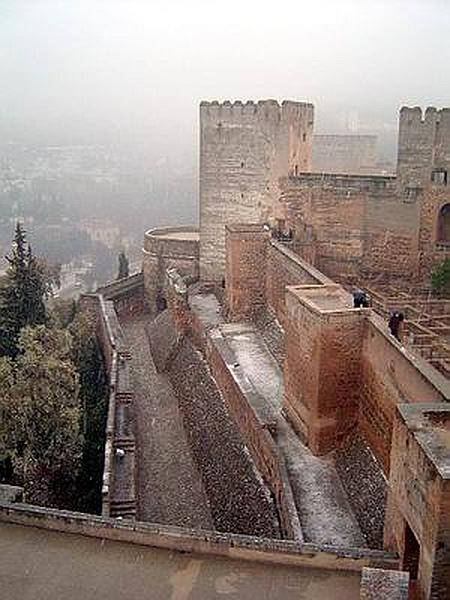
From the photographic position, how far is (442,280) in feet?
50.3

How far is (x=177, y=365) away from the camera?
16828 millimetres

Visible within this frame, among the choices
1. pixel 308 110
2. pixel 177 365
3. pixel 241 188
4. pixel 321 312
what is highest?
pixel 308 110

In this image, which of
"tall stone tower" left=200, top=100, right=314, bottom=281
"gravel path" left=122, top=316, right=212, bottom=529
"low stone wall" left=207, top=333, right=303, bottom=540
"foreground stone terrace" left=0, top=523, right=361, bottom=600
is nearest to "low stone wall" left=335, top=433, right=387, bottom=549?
"low stone wall" left=207, top=333, right=303, bottom=540

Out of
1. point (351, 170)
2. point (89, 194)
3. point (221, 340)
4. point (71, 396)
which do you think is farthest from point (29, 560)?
point (89, 194)

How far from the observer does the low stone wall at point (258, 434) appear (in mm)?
9273

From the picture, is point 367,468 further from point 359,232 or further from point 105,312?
point 105,312

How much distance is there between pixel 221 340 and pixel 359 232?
4665 millimetres

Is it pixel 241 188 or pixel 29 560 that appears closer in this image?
pixel 29 560

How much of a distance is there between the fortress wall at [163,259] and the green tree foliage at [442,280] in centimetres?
728

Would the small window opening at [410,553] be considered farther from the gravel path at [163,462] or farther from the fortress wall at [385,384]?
the gravel path at [163,462]

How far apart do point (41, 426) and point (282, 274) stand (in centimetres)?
573

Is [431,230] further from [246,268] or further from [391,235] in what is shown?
[246,268]

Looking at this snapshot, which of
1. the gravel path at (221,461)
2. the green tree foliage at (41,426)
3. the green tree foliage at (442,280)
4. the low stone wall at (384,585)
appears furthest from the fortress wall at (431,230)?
the low stone wall at (384,585)

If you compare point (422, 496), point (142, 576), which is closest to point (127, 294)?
→ point (142, 576)
